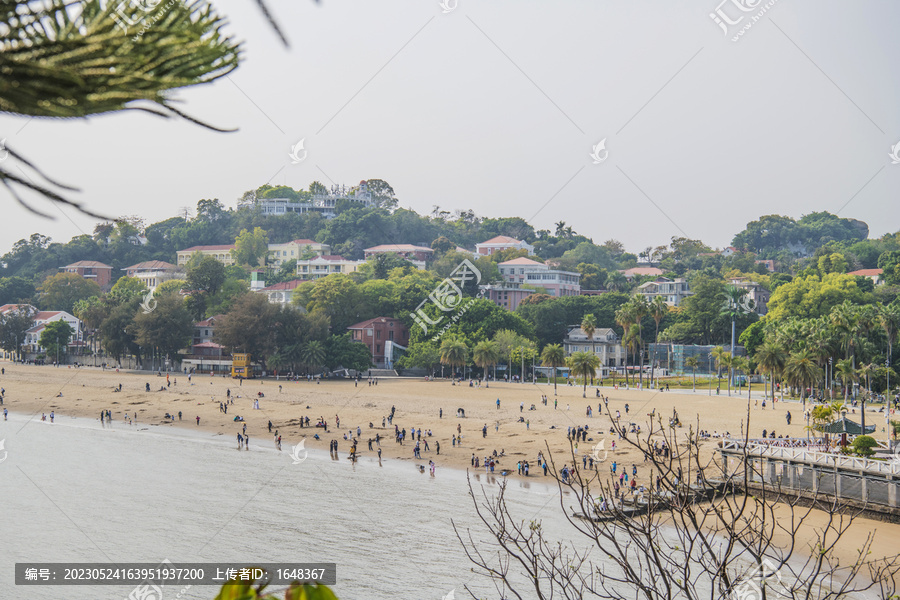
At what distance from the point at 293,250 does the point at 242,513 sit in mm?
129656

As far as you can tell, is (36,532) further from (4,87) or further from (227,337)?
(227,337)

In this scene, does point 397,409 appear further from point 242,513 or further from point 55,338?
point 55,338

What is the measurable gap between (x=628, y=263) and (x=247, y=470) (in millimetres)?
156047

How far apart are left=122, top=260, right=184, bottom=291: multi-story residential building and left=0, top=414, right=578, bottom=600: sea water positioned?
85.4 m

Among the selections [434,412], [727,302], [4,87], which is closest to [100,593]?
[4,87]

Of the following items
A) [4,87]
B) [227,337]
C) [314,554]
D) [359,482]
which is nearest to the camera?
[4,87]

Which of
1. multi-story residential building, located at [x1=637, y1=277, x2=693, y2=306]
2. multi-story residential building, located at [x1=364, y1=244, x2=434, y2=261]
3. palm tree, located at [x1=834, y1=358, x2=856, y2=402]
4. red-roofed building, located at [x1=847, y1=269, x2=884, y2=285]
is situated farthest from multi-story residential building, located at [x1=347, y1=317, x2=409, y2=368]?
red-roofed building, located at [x1=847, y1=269, x2=884, y2=285]

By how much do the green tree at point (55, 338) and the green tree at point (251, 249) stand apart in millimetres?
53940

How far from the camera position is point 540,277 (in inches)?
5246

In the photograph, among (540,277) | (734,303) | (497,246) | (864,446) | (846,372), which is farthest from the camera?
(497,246)

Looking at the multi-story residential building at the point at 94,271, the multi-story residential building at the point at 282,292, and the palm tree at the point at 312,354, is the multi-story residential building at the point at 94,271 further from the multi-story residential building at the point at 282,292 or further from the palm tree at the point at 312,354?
the palm tree at the point at 312,354

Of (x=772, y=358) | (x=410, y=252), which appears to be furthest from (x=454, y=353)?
(x=410, y=252)

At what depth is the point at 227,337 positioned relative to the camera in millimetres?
78062

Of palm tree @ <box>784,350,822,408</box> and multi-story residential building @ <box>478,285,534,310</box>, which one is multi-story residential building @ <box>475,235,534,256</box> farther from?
palm tree @ <box>784,350,822,408</box>
